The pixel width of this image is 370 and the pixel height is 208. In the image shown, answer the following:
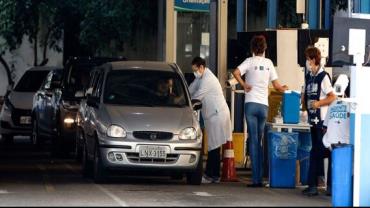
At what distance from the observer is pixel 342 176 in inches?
605

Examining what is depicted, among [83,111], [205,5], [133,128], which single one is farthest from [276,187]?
[205,5]

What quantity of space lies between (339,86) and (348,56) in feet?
1.41

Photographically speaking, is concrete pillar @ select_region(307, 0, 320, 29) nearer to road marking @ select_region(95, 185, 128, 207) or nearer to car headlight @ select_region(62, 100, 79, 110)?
car headlight @ select_region(62, 100, 79, 110)

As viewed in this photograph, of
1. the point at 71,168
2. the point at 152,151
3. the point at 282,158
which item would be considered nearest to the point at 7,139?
the point at 71,168

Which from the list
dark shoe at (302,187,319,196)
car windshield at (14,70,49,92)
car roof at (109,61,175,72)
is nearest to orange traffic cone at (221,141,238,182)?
car roof at (109,61,175,72)

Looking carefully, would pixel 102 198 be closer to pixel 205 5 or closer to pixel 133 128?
pixel 133 128

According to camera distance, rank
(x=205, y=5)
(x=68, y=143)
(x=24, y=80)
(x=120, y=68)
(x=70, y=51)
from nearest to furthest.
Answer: (x=120, y=68) → (x=68, y=143) → (x=205, y=5) → (x=24, y=80) → (x=70, y=51)

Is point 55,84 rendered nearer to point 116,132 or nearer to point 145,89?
point 145,89

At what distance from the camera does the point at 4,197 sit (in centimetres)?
1617

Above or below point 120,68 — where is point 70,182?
below

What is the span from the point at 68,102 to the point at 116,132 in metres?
6.49

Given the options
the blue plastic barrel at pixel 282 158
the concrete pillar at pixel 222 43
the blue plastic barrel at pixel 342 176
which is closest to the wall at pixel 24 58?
the concrete pillar at pixel 222 43

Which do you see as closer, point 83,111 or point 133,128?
point 133,128

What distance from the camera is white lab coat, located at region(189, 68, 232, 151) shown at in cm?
1916
